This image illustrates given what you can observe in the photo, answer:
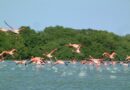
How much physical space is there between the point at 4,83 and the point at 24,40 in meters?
85.8

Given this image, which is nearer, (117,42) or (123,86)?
(123,86)

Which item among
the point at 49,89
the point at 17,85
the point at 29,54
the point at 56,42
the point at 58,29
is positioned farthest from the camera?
the point at 58,29

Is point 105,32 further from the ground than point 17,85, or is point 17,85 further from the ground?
point 105,32

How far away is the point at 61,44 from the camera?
477 feet

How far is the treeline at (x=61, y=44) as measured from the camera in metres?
137

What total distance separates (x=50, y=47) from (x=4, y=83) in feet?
285

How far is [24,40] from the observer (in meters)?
140

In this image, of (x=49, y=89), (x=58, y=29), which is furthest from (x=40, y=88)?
(x=58, y=29)

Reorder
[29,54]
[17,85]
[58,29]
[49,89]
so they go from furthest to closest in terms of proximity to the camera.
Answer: [58,29] → [29,54] → [17,85] → [49,89]

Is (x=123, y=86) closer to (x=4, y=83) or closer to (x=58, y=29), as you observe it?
(x=4, y=83)

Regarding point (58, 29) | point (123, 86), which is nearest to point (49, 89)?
point (123, 86)

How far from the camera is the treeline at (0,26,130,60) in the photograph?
136562 mm

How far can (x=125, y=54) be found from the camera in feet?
459

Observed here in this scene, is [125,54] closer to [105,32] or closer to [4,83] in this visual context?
[105,32]
